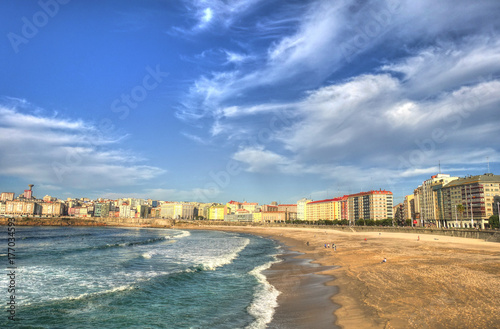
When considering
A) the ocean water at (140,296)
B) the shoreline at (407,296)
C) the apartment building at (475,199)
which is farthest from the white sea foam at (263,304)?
the apartment building at (475,199)

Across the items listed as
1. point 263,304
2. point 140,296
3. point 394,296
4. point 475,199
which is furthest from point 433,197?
point 140,296

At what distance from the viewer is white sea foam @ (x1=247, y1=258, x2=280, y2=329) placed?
44.8 feet

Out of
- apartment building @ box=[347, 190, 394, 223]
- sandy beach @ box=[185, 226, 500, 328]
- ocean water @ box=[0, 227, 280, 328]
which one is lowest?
ocean water @ box=[0, 227, 280, 328]

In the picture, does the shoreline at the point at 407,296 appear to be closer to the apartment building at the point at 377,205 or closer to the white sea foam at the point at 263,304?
the white sea foam at the point at 263,304

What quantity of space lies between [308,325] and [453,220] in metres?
116

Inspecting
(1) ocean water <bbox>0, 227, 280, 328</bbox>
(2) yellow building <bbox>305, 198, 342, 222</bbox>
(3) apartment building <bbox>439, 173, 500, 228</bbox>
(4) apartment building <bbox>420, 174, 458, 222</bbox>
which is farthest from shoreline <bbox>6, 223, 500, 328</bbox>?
(2) yellow building <bbox>305, 198, 342, 222</bbox>

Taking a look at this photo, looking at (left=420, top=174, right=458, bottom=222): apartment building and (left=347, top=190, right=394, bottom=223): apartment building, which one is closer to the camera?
(left=420, top=174, right=458, bottom=222): apartment building

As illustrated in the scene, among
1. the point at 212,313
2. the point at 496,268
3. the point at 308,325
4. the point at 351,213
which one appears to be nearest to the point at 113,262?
the point at 212,313

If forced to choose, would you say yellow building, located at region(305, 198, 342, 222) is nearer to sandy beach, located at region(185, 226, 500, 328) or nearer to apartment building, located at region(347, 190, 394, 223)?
apartment building, located at region(347, 190, 394, 223)

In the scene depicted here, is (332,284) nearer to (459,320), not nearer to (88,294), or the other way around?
(459,320)

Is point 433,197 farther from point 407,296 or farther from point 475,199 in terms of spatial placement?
point 407,296

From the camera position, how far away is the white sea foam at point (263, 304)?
1365 cm

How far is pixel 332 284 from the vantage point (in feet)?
65.8

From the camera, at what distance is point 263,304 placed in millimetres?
16484
